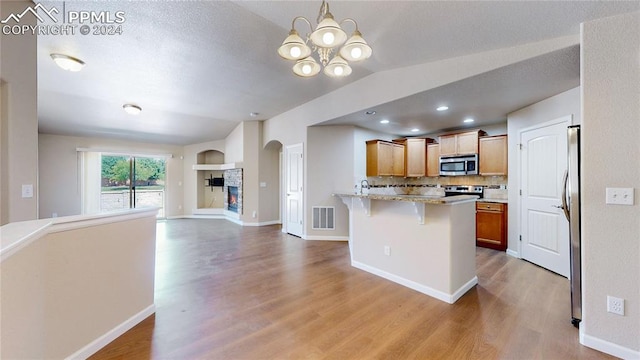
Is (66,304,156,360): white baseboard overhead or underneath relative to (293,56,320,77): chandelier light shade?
underneath

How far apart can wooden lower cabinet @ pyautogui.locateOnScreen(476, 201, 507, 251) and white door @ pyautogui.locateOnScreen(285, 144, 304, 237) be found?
3.48m

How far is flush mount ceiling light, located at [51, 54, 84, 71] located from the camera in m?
3.05

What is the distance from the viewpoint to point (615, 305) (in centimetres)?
184

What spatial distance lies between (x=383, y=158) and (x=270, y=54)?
336cm

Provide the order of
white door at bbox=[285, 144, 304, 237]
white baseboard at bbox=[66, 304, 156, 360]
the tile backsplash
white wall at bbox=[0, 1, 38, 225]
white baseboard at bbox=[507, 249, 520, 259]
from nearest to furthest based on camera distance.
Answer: white baseboard at bbox=[66, 304, 156, 360] < white wall at bbox=[0, 1, 38, 225] < white baseboard at bbox=[507, 249, 520, 259] < the tile backsplash < white door at bbox=[285, 144, 304, 237]

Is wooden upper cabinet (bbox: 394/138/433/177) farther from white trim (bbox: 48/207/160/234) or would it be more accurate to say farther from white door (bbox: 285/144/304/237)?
white trim (bbox: 48/207/160/234)

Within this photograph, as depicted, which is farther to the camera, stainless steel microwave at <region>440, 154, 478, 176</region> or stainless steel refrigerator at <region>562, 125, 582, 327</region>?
stainless steel microwave at <region>440, 154, 478, 176</region>

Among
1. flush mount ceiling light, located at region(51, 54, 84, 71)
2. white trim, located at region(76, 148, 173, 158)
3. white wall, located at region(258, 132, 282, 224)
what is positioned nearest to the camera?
flush mount ceiling light, located at region(51, 54, 84, 71)

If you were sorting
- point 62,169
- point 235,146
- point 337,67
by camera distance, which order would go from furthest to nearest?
point 235,146 → point 62,169 → point 337,67

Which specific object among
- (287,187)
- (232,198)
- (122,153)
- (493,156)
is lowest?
(232,198)

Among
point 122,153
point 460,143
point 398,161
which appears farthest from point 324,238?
point 122,153

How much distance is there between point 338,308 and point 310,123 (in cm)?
366

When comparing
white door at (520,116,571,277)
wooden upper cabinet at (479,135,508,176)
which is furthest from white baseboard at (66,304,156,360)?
wooden upper cabinet at (479,135,508,176)

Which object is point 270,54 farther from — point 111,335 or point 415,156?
point 415,156
